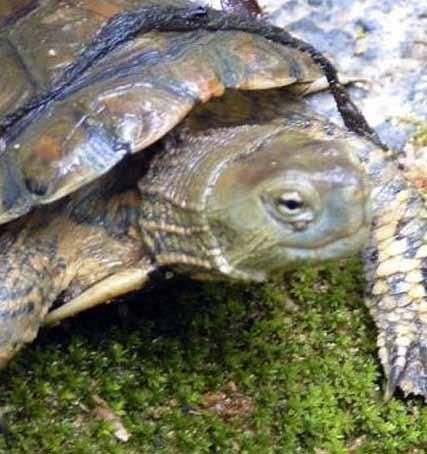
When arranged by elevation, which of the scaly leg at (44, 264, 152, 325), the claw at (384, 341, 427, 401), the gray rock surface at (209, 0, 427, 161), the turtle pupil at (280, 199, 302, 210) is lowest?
the claw at (384, 341, 427, 401)

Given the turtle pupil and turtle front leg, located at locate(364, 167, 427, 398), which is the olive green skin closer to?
the turtle pupil

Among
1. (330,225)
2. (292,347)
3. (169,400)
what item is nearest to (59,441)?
(169,400)

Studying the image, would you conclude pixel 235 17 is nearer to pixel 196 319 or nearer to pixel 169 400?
pixel 196 319

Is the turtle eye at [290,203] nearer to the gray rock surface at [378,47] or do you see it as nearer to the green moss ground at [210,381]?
the green moss ground at [210,381]

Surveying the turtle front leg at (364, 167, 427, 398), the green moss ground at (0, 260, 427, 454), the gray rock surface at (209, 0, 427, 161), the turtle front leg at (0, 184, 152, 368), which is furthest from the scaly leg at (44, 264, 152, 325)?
the gray rock surface at (209, 0, 427, 161)

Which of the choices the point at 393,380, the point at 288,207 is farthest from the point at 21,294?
the point at 393,380

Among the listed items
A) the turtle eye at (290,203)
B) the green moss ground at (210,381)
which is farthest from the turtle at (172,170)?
the green moss ground at (210,381)

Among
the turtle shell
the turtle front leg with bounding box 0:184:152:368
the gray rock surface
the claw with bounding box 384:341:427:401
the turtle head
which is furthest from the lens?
the gray rock surface
